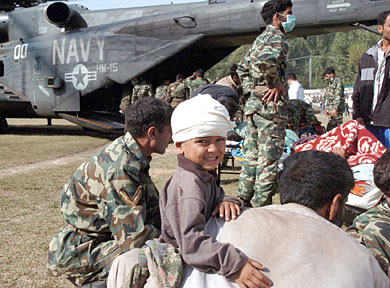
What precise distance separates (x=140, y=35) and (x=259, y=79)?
642cm

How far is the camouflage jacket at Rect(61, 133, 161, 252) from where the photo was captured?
7.39 ft

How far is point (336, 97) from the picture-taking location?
10.1 metres

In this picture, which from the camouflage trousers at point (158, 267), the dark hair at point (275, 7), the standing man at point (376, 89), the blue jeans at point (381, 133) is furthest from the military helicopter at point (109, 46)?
the camouflage trousers at point (158, 267)

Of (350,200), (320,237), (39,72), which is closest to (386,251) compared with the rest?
(320,237)

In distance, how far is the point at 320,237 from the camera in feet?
4.24

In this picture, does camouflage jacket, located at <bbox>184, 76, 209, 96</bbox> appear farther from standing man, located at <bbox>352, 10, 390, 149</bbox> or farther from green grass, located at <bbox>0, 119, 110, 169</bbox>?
standing man, located at <bbox>352, 10, 390, 149</bbox>

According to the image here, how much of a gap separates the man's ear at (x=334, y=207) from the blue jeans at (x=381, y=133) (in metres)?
3.39

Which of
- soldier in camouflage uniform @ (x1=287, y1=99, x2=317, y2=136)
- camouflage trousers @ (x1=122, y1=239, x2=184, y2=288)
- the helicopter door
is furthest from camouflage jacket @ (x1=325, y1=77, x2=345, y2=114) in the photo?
camouflage trousers @ (x1=122, y1=239, x2=184, y2=288)

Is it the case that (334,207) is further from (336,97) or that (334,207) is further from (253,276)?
(336,97)

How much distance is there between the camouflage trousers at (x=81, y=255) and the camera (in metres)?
2.41

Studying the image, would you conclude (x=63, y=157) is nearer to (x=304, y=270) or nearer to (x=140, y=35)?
(x=140, y=35)

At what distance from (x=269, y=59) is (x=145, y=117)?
7.06 feet

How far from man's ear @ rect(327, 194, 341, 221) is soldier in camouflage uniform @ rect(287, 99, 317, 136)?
16.5 ft

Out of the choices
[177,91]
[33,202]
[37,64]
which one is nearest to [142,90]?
[177,91]
